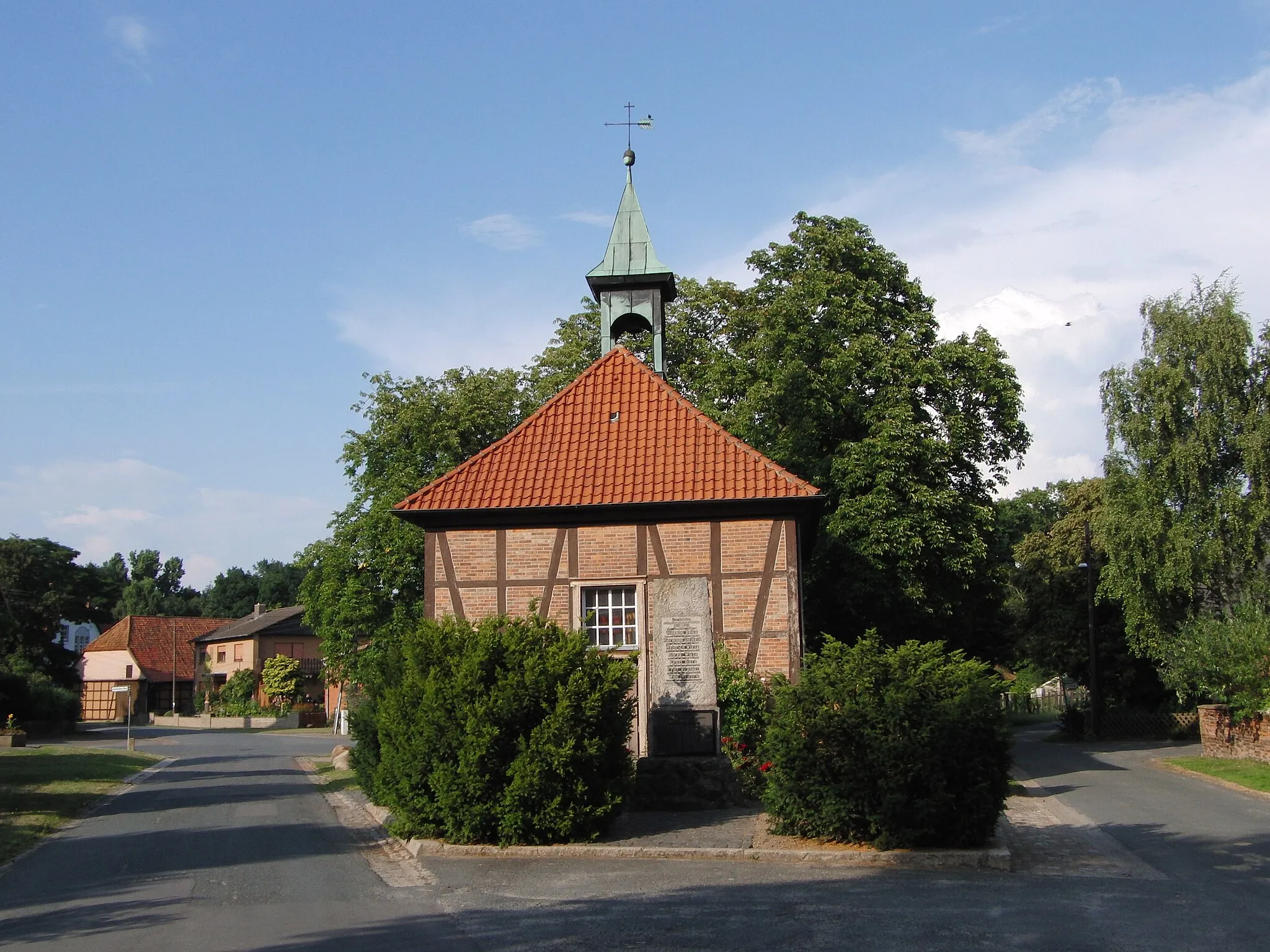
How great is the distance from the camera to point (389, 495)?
33906mm

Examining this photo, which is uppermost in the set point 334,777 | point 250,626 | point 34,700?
point 250,626

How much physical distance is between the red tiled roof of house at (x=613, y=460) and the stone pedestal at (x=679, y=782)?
179 inches

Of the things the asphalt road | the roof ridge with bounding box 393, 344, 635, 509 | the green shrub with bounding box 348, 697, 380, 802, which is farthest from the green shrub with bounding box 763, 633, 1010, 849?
the roof ridge with bounding box 393, 344, 635, 509

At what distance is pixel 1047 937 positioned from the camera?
27.8ft

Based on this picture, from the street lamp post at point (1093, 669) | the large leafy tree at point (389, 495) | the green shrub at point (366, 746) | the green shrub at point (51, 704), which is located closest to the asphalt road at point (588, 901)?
the green shrub at point (366, 746)

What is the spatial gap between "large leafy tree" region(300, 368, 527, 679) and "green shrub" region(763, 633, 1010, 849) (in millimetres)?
20205

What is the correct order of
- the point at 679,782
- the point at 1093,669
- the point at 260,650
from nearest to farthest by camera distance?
the point at 679,782, the point at 1093,669, the point at 260,650

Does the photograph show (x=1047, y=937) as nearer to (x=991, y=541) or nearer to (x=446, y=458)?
(x=991, y=541)

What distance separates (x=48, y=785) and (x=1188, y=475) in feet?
95.5

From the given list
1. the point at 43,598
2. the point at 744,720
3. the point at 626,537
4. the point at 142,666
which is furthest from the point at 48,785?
the point at 142,666

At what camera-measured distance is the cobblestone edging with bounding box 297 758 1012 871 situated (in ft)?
39.1

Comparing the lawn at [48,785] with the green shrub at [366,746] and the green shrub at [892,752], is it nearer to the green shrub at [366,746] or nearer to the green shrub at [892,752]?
the green shrub at [366,746]

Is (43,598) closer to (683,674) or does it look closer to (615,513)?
(615,513)

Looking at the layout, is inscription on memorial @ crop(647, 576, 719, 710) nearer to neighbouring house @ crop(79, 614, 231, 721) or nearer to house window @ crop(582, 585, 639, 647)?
house window @ crop(582, 585, 639, 647)
